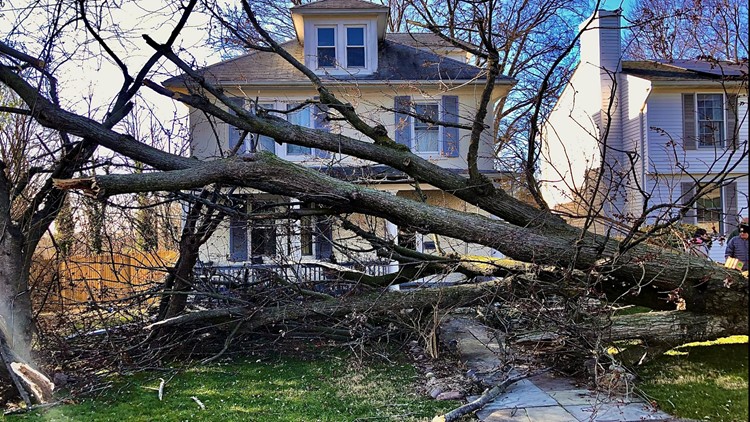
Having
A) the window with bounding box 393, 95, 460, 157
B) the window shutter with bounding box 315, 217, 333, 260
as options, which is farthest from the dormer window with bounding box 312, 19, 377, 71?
the window shutter with bounding box 315, 217, 333, 260

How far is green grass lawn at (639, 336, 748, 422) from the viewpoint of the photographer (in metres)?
4.26

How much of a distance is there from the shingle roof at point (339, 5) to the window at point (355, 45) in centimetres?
60

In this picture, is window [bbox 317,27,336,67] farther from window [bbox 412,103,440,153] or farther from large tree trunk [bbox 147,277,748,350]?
large tree trunk [bbox 147,277,748,350]

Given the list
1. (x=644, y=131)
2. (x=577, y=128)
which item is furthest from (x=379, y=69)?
(x=644, y=131)

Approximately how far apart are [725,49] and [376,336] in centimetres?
539

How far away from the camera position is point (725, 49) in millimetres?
3289

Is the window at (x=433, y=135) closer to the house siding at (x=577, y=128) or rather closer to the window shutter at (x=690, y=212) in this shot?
the house siding at (x=577, y=128)

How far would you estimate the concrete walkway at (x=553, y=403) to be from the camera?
4582 mm

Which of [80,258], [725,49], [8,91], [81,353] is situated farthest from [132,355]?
[725,49]

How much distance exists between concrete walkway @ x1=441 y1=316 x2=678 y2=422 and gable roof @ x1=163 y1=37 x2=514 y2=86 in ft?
31.8

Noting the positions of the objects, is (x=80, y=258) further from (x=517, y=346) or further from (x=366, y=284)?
(x=517, y=346)

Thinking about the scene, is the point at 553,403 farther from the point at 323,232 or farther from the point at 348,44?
the point at 348,44

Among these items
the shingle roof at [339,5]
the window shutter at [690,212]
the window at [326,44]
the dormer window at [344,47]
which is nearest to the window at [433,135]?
the dormer window at [344,47]

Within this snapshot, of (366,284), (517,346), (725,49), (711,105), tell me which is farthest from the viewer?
(711,105)
